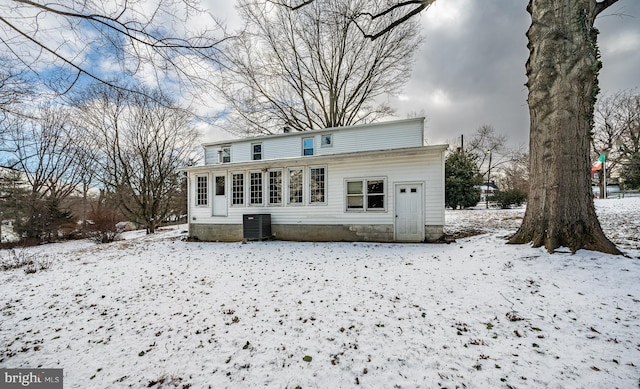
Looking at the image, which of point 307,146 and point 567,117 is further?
point 307,146

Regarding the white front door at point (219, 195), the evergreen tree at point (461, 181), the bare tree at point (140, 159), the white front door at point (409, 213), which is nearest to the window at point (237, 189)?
the white front door at point (219, 195)

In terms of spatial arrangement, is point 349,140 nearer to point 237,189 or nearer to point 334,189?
point 334,189

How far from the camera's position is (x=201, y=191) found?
1200cm

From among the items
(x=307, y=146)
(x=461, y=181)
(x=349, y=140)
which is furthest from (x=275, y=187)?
(x=461, y=181)

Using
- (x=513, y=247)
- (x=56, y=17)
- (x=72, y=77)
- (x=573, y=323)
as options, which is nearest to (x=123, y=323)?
(x=72, y=77)

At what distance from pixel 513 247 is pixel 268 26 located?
18.5m

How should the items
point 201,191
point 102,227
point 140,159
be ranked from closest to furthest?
point 201,191
point 102,227
point 140,159

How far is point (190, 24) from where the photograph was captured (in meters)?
3.05

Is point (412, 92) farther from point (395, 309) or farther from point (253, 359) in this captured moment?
point (253, 359)

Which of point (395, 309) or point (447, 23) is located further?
point (447, 23)

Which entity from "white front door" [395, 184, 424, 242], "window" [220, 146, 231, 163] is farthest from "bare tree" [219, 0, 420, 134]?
"white front door" [395, 184, 424, 242]

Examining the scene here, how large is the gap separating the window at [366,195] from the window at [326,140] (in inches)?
141

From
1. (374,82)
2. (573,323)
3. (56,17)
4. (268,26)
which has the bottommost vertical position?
(573,323)

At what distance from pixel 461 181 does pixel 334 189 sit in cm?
1623
